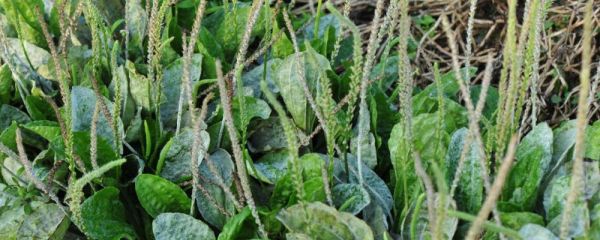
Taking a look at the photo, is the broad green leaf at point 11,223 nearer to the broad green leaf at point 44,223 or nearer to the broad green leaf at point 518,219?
the broad green leaf at point 44,223

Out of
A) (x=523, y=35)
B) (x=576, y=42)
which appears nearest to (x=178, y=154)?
(x=523, y=35)

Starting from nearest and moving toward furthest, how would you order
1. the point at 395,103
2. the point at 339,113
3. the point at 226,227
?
the point at 226,227
the point at 339,113
the point at 395,103

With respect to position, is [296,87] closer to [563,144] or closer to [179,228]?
[179,228]

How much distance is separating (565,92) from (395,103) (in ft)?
1.48

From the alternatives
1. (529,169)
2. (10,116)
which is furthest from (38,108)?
(529,169)

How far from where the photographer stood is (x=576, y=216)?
1281mm

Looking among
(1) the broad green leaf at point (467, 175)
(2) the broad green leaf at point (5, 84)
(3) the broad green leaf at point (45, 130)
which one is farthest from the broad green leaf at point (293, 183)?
(2) the broad green leaf at point (5, 84)

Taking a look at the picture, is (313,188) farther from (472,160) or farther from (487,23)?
(487,23)

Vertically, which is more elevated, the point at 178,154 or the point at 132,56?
the point at 132,56

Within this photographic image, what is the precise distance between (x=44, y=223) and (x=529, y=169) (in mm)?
918

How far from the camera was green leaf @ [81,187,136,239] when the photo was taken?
4.73ft

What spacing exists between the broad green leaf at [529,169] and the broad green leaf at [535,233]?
95 millimetres

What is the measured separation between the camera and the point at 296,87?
1.64 m

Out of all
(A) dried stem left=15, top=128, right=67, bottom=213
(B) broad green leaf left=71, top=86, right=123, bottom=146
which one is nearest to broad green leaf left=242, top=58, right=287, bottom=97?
(B) broad green leaf left=71, top=86, right=123, bottom=146
